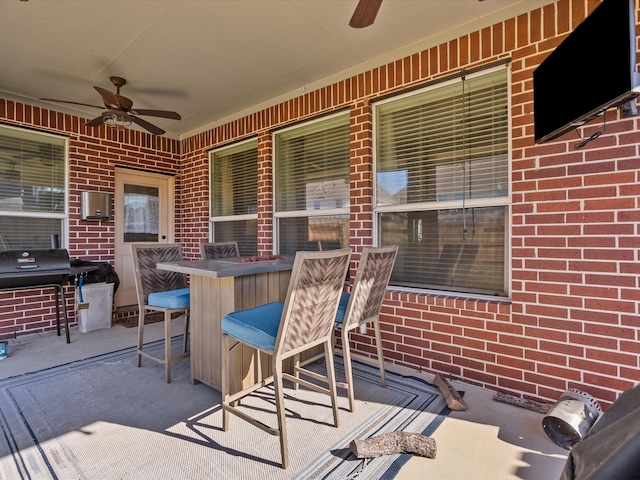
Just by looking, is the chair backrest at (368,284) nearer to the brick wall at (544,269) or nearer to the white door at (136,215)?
the brick wall at (544,269)

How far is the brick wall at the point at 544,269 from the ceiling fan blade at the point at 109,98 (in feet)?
7.82

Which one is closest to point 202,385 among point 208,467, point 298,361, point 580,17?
point 298,361

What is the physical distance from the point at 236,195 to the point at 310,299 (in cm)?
314

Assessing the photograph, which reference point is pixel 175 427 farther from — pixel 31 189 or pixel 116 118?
pixel 31 189

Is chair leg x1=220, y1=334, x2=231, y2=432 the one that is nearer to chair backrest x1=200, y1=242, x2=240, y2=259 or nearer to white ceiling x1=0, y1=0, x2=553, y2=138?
chair backrest x1=200, y1=242, x2=240, y2=259

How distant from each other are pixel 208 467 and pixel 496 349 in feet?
6.57

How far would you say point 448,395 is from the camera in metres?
2.23

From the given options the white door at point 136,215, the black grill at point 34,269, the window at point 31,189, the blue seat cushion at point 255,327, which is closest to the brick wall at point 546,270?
the blue seat cushion at point 255,327

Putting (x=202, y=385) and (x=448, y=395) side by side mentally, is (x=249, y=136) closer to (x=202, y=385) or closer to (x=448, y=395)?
(x=202, y=385)

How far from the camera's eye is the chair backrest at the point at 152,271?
2830 mm

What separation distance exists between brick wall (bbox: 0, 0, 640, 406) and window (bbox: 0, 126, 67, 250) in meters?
3.98

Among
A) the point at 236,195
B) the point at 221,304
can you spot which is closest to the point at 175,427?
the point at 221,304

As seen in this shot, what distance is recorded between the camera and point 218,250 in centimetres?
353

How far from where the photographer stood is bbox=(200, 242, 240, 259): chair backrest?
134 inches
